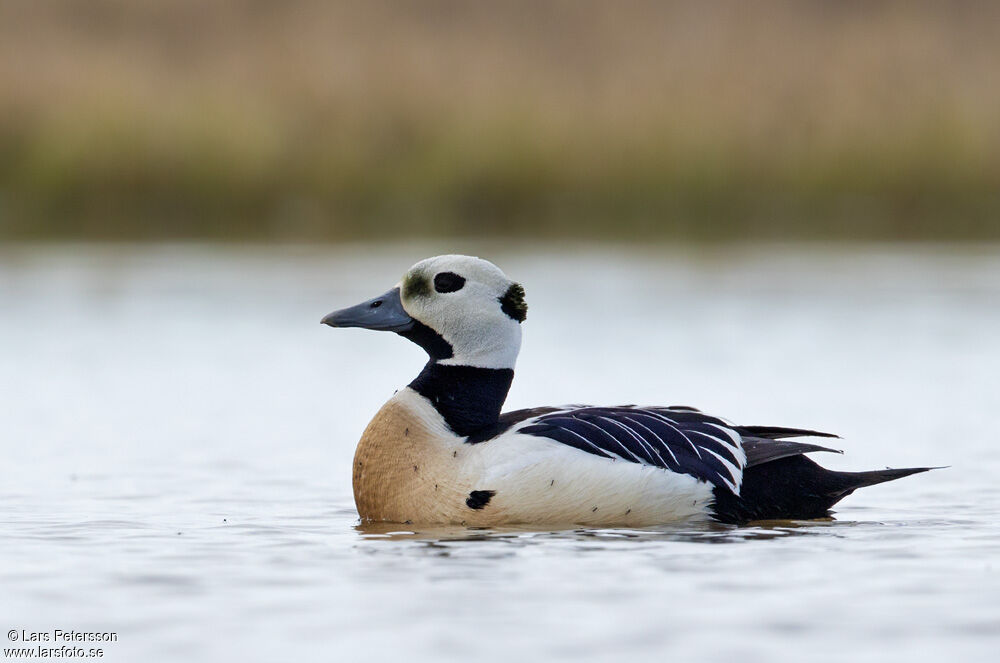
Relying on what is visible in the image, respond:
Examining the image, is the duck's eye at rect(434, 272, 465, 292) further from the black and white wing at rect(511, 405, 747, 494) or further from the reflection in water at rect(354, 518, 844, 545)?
the reflection in water at rect(354, 518, 844, 545)

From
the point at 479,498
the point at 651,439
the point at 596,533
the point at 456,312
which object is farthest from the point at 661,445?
the point at 456,312

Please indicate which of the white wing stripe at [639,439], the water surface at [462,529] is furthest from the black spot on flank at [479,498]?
the white wing stripe at [639,439]

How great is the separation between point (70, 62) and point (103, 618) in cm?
2160

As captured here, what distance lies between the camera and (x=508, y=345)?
7.84 metres

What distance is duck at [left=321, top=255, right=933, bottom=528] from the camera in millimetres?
7250

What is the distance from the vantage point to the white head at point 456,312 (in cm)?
779

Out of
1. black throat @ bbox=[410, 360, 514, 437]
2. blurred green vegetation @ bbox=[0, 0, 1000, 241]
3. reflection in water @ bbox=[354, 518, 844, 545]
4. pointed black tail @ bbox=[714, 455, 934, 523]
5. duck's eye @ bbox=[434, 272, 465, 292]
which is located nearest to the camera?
reflection in water @ bbox=[354, 518, 844, 545]

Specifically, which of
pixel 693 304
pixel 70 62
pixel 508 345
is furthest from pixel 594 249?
pixel 508 345

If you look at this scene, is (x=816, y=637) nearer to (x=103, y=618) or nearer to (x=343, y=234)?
(x=103, y=618)

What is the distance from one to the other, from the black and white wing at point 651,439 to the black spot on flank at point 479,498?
312mm

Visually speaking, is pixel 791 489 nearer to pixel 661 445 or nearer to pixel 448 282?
pixel 661 445

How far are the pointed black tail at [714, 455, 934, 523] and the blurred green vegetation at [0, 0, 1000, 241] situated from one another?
16.0 metres

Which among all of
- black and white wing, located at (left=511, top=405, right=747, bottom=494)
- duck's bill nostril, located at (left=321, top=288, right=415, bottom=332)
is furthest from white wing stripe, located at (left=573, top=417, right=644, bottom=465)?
duck's bill nostril, located at (left=321, top=288, right=415, bottom=332)

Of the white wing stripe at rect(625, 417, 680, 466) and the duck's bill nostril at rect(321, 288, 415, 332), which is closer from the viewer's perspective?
the white wing stripe at rect(625, 417, 680, 466)
